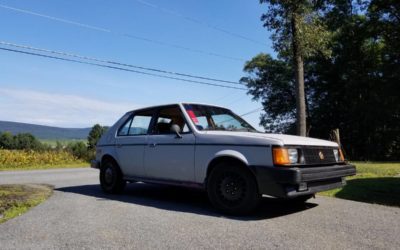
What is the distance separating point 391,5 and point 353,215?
32.2m

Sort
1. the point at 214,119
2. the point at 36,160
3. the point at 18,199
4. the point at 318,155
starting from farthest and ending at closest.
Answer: the point at 36,160
the point at 18,199
the point at 214,119
the point at 318,155

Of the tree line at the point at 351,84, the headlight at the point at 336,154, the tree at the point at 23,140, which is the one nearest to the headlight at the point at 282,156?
the headlight at the point at 336,154

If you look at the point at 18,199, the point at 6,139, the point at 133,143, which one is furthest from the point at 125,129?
the point at 6,139

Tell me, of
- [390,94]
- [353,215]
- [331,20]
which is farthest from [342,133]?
[353,215]

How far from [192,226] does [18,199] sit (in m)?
3.74

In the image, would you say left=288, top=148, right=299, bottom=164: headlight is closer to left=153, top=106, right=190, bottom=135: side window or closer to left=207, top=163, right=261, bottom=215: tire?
left=207, top=163, right=261, bottom=215: tire

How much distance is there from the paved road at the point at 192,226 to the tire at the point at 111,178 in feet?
2.87

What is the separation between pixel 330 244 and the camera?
430 cm

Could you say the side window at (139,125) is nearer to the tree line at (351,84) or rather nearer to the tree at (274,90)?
the tree line at (351,84)

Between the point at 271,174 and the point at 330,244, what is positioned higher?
the point at 271,174

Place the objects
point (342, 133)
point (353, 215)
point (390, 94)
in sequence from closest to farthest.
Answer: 1. point (353, 215)
2. point (390, 94)
3. point (342, 133)

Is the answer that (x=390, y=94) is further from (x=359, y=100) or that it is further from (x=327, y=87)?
(x=327, y=87)

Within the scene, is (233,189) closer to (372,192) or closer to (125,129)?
(125,129)

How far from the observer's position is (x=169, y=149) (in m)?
6.89
